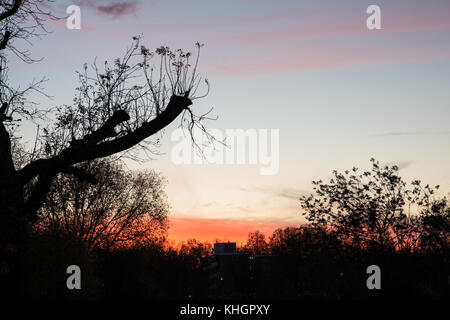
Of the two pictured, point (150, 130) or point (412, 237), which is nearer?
point (150, 130)

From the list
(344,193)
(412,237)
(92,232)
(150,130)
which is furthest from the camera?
(92,232)

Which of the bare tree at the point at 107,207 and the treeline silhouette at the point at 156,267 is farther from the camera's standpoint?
the bare tree at the point at 107,207

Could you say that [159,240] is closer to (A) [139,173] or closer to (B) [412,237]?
(A) [139,173]

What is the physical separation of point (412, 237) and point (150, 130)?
16.0 metres

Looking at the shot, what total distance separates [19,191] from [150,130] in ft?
13.4

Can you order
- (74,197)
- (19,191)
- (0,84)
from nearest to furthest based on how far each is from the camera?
(19,191)
(0,84)
(74,197)

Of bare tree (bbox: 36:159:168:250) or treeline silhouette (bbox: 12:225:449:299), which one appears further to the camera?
bare tree (bbox: 36:159:168:250)

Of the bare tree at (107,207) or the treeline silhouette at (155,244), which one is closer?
the treeline silhouette at (155,244)

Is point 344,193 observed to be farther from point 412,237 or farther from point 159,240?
point 159,240

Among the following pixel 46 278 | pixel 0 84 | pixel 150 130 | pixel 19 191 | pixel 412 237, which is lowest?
pixel 46 278

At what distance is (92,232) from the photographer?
157ft

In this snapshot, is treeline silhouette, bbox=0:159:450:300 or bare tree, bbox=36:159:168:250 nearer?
treeline silhouette, bbox=0:159:450:300
